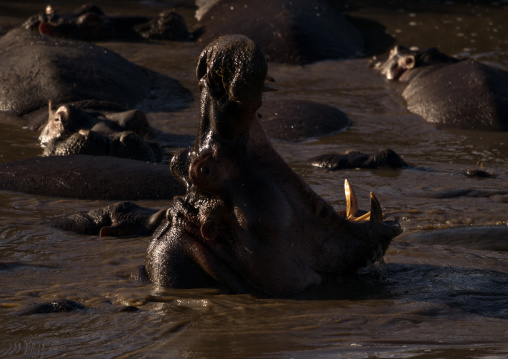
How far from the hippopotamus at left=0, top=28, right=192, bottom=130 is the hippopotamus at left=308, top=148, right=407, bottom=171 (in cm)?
230

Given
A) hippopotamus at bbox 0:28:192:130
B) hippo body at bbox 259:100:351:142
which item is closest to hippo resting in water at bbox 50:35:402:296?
hippo body at bbox 259:100:351:142

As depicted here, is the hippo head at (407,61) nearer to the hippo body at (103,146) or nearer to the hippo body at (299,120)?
the hippo body at (299,120)

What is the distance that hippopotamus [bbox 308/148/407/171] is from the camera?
7191mm

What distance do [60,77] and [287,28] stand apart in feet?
11.0

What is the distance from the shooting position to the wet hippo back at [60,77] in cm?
896

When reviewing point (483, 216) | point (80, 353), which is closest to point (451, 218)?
point (483, 216)

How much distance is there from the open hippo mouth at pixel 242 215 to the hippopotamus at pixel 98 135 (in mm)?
3511

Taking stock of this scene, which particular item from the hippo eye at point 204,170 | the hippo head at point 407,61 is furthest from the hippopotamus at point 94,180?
the hippo head at point 407,61

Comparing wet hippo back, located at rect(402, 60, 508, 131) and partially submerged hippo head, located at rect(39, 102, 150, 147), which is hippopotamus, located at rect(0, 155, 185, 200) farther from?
wet hippo back, located at rect(402, 60, 508, 131)

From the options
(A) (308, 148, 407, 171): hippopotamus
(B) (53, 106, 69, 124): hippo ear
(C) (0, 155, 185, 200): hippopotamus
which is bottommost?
(A) (308, 148, 407, 171): hippopotamus

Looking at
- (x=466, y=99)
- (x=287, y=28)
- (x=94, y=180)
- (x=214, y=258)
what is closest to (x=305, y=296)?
(x=214, y=258)

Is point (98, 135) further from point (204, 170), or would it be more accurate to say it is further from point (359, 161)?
point (204, 170)

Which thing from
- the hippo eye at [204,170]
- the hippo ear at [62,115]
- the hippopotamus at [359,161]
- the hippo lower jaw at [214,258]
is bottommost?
the hippopotamus at [359,161]

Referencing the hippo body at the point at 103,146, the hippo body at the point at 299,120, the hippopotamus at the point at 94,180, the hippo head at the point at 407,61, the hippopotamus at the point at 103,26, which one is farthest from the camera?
the hippopotamus at the point at 103,26
